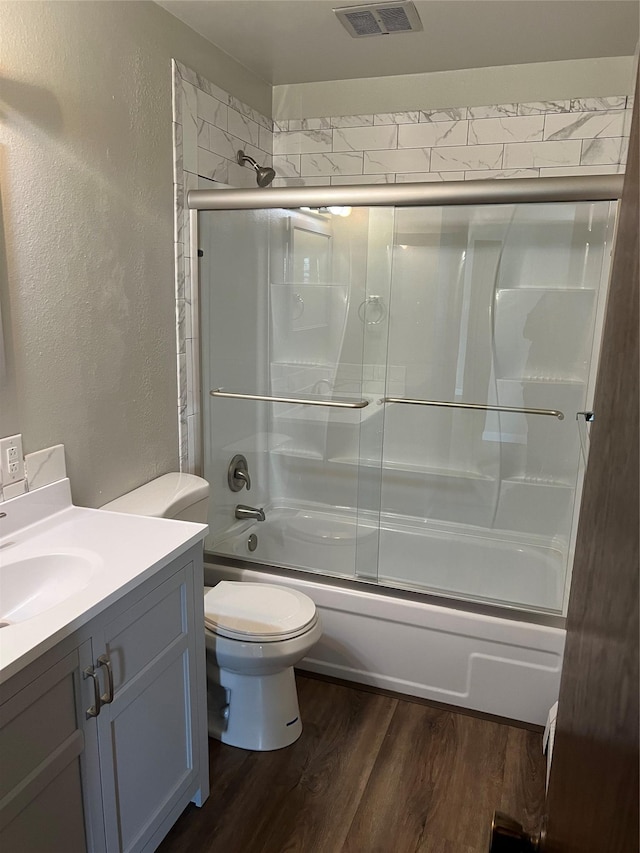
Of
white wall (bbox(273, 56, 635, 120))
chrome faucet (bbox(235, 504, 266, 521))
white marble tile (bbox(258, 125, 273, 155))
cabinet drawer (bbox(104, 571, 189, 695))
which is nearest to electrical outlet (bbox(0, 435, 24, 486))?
cabinet drawer (bbox(104, 571, 189, 695))

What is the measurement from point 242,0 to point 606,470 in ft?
7.47

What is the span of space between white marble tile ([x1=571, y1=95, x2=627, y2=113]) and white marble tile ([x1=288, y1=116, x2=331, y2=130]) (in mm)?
1076

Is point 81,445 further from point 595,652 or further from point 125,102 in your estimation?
point 595,652

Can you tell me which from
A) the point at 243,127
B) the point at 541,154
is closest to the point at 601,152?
the point at 541,154

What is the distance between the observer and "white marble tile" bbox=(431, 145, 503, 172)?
2.74m

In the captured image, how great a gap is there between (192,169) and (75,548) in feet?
5.09

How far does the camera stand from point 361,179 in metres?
2.97

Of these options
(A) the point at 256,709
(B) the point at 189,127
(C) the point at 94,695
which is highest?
(B) the point at 189,127

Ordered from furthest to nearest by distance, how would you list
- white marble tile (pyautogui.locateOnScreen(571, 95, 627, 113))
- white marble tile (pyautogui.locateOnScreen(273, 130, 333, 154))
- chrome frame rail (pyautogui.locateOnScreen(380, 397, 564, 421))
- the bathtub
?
white marble tile (pyautogui.locateOnScreen(273, 130, 333, 154)), chrome frame rail (pyautogui.locateOnScreen(380, 397, 564, 421)), white marble tile (pyautogui.locateOnScreen(571, 95, 627, 113)), the bathtub

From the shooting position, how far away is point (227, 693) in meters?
2.14

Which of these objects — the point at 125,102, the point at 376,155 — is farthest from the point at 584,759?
the point at 376,155

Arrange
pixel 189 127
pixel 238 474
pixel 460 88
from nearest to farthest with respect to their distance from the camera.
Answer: pixel 189 127 < pixel 460 88 < pixel 238 474

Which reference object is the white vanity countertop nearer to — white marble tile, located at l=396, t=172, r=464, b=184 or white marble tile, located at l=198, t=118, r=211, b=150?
white marble tile, located at l=198, t=118, r=211, b=150

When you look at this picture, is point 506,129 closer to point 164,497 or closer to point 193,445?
point 193,445
